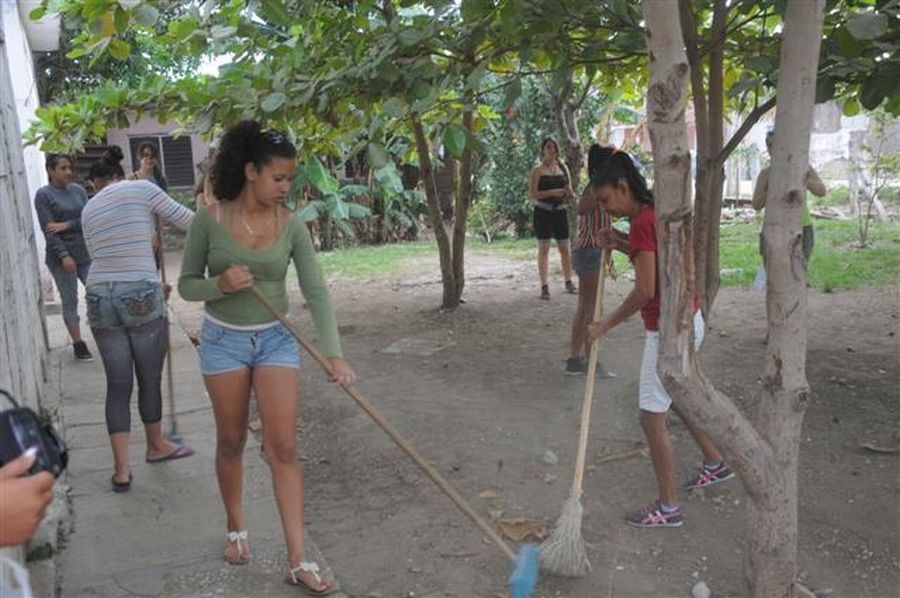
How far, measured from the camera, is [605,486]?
4.34 metres

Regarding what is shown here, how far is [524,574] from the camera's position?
302 centimetres

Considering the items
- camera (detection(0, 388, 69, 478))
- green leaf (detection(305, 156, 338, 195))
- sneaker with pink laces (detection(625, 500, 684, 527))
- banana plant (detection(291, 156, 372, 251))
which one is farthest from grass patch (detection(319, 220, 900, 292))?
camera (detection(0, 388, 69, 478))

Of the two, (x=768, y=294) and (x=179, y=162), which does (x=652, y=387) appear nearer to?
(x=768, y=294)

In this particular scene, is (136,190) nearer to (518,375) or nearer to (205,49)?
(205,49)

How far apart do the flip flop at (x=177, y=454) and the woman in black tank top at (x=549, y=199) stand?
5013mm

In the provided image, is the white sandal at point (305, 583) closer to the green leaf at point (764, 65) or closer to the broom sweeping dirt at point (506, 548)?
the broom sweeping dirt at point (506, 548)

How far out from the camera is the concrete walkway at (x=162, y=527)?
3375 millimetres

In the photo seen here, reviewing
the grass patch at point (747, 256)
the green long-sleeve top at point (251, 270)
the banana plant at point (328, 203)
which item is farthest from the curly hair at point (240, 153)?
the banana plant at point (328, 203)

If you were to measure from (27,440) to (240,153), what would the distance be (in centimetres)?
176

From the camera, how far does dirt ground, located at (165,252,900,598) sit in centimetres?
353

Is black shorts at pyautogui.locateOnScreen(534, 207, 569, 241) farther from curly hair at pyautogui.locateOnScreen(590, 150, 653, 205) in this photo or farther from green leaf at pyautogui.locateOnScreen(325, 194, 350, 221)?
green leaf at pyautogui.locateOnScreen(325, 194, 350, 221)

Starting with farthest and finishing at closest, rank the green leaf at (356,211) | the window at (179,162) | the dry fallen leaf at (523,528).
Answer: the window at (179,162) → the green leaf at (356,211) → the dry fallen leaf at (523,528)

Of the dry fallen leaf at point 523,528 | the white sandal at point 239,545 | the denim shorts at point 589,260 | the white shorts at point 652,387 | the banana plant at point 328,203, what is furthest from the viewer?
the banana plant at point 328,203

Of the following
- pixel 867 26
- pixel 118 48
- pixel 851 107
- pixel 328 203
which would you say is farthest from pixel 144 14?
pixel 328 203
